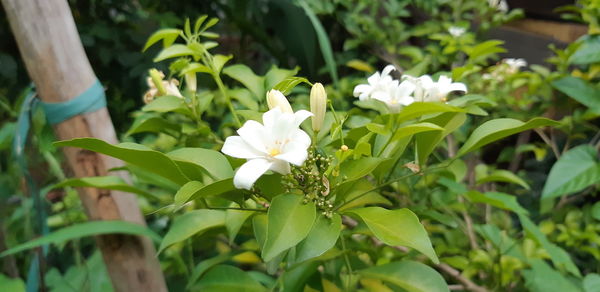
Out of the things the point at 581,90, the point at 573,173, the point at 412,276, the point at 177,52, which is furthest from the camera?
the point at 581,90

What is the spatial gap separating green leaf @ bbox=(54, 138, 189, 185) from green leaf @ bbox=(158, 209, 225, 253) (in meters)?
0.09

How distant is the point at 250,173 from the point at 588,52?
0.91 m

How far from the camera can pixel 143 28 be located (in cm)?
181

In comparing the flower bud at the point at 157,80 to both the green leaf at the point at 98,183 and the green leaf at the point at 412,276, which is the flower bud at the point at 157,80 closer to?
the green leaf at the point at 98,183

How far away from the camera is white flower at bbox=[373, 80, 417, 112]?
56 centimetres

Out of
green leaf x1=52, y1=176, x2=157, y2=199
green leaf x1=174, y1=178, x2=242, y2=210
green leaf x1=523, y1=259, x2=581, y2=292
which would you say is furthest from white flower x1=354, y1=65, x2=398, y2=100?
green leaf x1=523, y1=259, x2=581, y2=292

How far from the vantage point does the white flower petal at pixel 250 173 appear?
1.34 ft

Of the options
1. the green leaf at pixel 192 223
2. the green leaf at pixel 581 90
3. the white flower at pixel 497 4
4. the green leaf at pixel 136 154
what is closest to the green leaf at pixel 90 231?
the green leaf at pixel 192 223

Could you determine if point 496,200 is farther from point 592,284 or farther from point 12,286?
point 12,286

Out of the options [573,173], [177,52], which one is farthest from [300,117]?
[573,173]

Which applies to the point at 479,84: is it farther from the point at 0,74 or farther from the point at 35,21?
the point at 0,74

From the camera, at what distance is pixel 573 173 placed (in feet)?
3.04

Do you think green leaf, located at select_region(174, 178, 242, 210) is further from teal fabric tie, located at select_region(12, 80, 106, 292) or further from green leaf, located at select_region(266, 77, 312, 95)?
teal fabric tie, located at select_region(12, 80, 106, 292)

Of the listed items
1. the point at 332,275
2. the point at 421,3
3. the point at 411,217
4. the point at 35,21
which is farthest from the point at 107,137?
the point at 421,3
